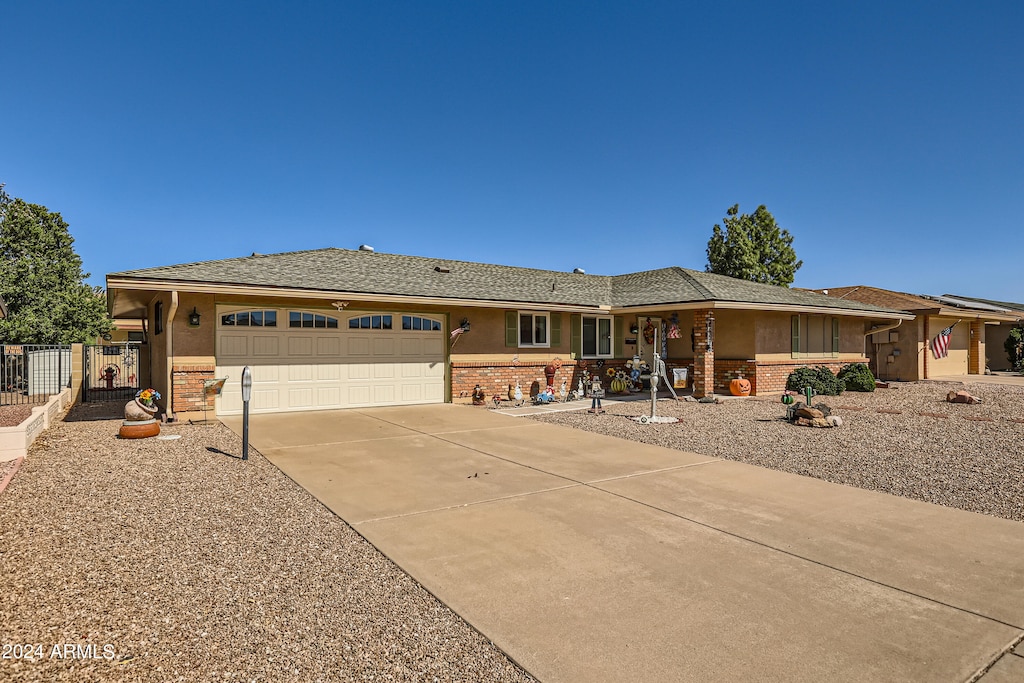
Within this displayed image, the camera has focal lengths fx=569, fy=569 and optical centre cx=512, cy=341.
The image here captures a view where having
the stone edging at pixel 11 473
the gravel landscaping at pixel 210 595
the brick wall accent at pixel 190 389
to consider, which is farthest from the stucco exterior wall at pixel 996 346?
the stone edging at pixel 11 473

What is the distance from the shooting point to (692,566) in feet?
14.0

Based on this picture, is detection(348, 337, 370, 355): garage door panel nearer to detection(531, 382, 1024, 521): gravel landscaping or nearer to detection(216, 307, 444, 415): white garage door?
detection(216, 307, 444, 415): white garage door

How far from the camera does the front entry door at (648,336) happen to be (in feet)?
57.9

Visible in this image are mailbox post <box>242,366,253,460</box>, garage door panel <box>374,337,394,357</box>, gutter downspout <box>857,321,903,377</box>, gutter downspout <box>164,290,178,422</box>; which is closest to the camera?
mailbox post <box>242,366,253,460</box>

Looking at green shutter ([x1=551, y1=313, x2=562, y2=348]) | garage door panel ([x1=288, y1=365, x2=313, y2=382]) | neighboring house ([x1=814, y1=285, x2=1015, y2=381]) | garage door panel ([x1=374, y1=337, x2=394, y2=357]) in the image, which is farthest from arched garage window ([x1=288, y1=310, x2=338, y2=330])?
neighboring house ([x1=814, y1=285, x2=1015, y2=381])

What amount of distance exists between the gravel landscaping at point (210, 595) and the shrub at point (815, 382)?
1470 cm

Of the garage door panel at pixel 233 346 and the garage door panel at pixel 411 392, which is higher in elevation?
the garage door panel at pixel 233 346

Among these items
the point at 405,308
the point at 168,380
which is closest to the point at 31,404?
the point at 168,380

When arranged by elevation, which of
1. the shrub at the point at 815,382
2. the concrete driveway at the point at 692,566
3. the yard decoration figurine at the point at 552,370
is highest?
the yard decoration figurine at the point at 552,370

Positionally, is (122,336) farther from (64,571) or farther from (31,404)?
(64,571)

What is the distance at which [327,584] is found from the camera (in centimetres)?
396

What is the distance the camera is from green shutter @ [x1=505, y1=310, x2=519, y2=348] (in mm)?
15734

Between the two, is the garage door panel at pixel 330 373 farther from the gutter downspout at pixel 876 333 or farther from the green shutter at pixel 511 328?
the gutter downspout at pixel 876 333

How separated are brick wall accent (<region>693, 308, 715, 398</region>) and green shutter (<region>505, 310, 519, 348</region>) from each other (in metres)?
4.97
